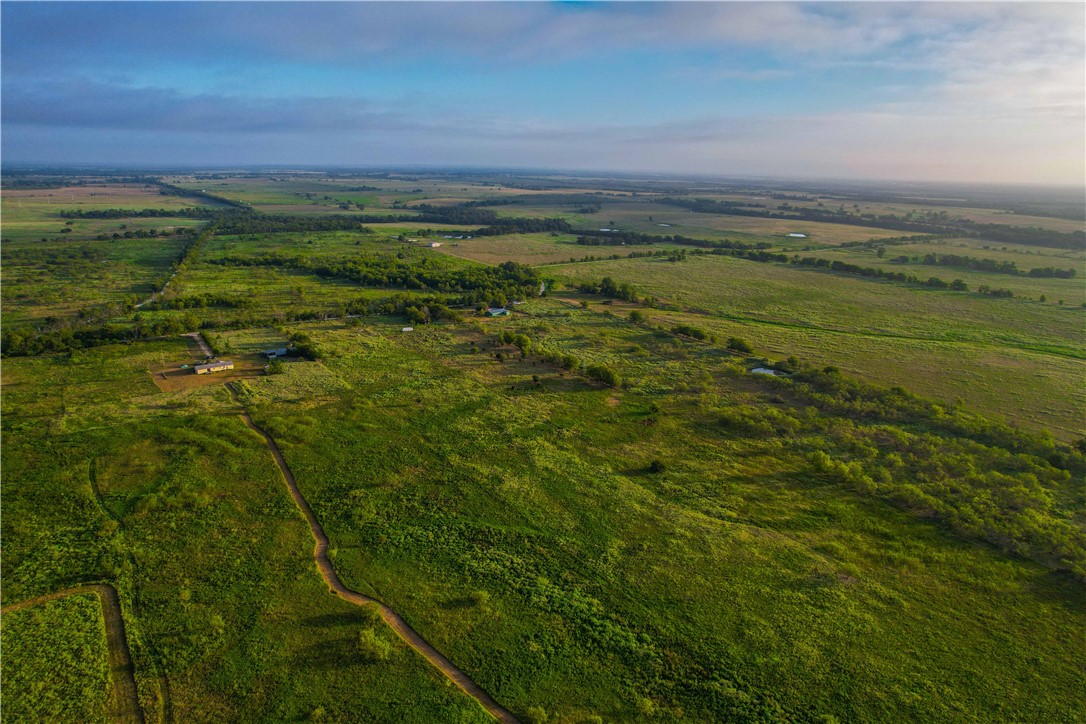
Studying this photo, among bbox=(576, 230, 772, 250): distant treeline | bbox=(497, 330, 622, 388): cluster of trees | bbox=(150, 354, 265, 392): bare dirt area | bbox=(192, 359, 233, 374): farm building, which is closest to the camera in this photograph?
bbox=(150, 354, 265, 392): bare dirt area

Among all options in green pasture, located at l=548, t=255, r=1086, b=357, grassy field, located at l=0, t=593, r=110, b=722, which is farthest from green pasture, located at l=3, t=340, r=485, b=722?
green pasture, located at l=548, t=255, r=1086, b=357

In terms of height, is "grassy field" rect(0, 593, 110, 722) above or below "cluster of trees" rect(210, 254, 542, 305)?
below

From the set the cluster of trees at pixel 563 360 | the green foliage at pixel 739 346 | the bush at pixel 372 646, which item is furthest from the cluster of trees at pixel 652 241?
the bush at pixel 372 646

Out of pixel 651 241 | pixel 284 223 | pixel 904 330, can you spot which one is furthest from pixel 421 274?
pixel 284 223

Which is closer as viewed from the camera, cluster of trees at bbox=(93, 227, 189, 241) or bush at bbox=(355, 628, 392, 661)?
bush at bbox=(355, 628, 392, 661)

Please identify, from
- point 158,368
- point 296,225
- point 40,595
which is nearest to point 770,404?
point 40,595

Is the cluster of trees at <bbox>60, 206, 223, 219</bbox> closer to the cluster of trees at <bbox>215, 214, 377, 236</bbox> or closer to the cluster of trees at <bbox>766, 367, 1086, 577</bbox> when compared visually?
the cluster of trees at <bbox>215, 214, 377, 236</bbox>
